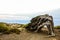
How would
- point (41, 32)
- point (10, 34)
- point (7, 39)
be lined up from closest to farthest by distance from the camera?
point (7, 39) → point (10, 34) → point (41, 32)

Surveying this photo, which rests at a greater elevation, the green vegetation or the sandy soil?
the green vegetation

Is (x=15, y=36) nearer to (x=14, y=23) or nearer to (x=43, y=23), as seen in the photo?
(x=43, y=23)

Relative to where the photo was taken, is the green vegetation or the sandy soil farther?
the green vegetation

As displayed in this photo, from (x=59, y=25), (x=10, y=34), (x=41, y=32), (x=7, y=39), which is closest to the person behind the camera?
(x=7, y=39)

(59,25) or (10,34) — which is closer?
(10,34)

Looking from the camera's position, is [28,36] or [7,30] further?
[7,30]

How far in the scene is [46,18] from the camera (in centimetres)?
443

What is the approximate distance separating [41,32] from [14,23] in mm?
1036

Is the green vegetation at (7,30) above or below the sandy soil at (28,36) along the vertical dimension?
above

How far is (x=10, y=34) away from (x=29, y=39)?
54cm

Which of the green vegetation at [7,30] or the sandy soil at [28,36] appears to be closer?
the sandy soil at [28,36]

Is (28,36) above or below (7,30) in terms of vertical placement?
below

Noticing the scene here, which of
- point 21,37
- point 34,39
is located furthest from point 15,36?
point 34,39

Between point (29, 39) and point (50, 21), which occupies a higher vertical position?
point (50, 21)
